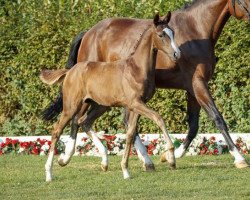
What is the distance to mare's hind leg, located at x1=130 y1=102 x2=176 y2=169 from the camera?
433 inches

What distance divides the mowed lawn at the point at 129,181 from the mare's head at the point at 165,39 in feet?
4.82

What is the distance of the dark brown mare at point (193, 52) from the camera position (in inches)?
486

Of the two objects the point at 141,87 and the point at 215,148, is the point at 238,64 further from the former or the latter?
the point at 141,87

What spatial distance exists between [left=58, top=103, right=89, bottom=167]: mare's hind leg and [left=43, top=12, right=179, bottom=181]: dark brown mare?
1.79ft

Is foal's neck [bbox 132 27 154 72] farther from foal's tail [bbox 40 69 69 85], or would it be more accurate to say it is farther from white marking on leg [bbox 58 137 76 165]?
white marking on leg [bbox 58 137 76 165]

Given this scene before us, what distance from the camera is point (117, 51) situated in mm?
13242

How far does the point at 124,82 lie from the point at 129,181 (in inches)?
48.9

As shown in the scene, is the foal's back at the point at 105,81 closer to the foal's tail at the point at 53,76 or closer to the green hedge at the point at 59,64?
the foal's tail at the point at 53,76

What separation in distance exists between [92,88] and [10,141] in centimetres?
358

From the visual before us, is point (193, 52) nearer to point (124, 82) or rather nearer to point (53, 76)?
point (124, 82)

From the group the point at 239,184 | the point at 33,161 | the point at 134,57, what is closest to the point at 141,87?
the point at 134,57

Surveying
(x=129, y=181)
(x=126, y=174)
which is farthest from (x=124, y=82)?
(x=129, y=181)

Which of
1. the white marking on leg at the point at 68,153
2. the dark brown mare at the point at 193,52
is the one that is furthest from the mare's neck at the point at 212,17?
the white marking on leg at the point at 68,153

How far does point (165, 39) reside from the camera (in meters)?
11.2
